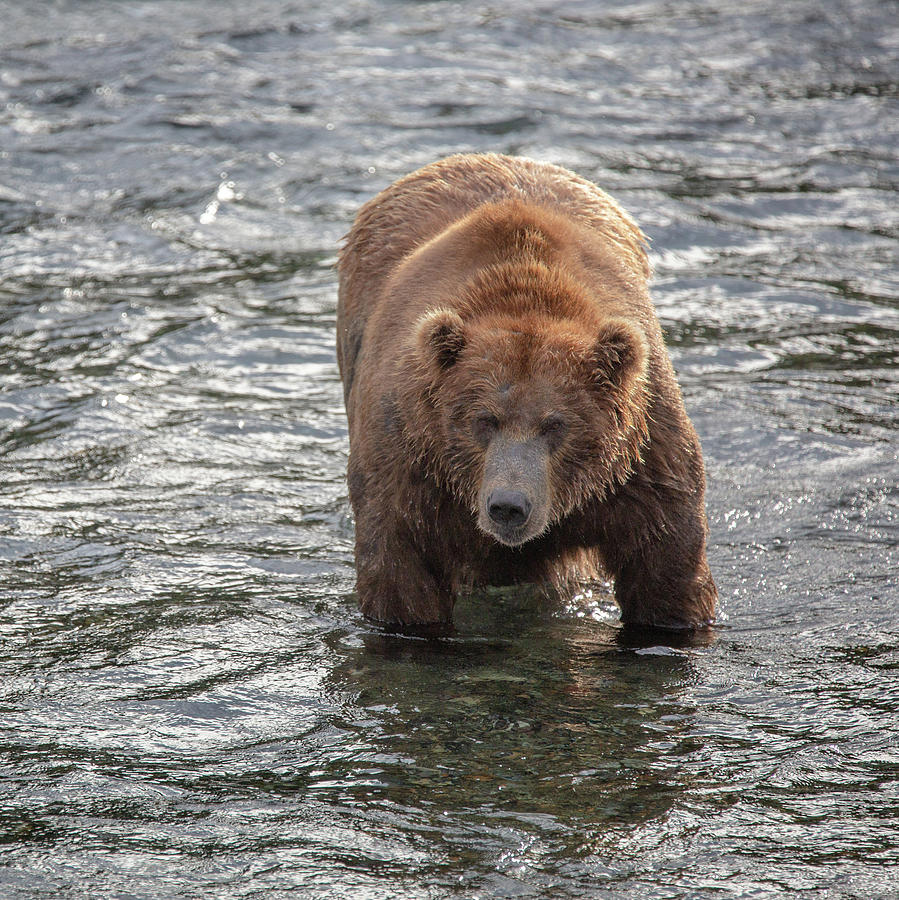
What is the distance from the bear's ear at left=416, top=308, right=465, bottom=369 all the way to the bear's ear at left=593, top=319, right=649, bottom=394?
21.9 inches

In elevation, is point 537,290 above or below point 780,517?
above

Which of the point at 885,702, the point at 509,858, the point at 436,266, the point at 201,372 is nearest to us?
the point at 509,858

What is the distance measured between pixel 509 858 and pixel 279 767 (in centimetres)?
107

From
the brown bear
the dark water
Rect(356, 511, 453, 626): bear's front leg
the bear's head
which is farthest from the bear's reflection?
the bear's head

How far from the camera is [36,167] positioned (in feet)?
47.2

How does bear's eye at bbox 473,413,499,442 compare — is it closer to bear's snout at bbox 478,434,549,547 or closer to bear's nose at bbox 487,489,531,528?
bear's snout at bbox 478,434,549,547

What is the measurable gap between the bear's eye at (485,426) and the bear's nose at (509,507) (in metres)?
0.32

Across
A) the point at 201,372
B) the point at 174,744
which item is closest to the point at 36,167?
the point at 201,372

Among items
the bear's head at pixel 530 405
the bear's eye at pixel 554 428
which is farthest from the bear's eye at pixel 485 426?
the bear's eye at pixel 554 428

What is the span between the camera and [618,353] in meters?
5.41

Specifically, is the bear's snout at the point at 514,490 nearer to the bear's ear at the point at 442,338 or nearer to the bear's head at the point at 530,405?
the bear's head at the point at 530,405

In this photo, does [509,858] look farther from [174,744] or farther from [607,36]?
[607,36]

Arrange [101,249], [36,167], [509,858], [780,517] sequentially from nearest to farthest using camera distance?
[509,858]
[780,517]
[101,249]
[36,167]

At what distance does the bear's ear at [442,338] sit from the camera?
547 centimetres
